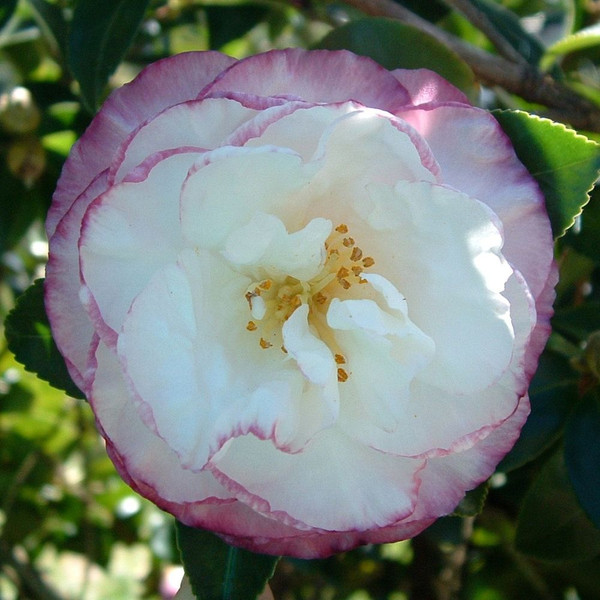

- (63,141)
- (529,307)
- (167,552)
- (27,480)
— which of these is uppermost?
(529,307)

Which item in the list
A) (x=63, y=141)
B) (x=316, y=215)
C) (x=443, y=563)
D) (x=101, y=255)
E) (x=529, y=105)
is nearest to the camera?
(x=101, y=255)

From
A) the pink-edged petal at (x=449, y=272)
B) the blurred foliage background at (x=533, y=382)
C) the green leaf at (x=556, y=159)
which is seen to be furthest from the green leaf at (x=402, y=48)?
the pink-edged petal at (x=449, y=272)

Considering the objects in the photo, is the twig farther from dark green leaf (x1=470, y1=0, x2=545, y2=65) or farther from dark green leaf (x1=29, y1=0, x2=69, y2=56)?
dark green leaf (x1=29, y1=0, x2=69, y2=56)

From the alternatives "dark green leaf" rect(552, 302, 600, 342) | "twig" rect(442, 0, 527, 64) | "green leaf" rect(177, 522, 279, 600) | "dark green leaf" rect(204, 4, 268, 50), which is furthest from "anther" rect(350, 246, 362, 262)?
"dark green leaf" rect(204, 4, 268, 50)

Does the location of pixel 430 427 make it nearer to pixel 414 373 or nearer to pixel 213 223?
pixel 414 373

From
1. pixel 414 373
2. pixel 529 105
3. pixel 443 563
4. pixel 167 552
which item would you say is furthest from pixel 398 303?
pixel 167 552

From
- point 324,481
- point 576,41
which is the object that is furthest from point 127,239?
point 576,41

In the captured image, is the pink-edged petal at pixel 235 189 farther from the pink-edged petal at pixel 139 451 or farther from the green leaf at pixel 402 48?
the green leaf at pixel 402 48
